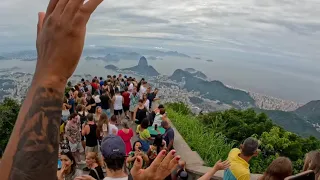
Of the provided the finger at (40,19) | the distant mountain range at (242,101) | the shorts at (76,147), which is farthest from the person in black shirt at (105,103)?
the distant mountain range at (242,101)

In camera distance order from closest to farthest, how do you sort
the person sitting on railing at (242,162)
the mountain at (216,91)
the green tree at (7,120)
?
the person sitting on railing at (242,162), the green tree at (7,120), the mountain at (216,91)

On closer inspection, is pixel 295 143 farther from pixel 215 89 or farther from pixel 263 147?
pixel 215 89

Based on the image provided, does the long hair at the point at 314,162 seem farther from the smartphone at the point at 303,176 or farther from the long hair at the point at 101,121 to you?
the long hair at the point at 101,121

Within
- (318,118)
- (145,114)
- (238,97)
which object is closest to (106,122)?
(145,114)

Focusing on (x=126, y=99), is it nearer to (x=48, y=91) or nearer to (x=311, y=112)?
(x=48, y=91)

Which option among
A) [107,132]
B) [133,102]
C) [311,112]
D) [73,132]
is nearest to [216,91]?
[311,112]

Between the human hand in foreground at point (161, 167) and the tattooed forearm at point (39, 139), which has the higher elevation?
the tattooed forearm at point (39, 139)
